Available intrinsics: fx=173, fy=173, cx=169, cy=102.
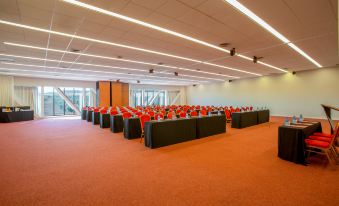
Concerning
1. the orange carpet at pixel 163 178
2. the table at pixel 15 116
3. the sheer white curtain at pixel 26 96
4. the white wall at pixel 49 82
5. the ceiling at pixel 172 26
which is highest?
the ceiling at pixel 172 26

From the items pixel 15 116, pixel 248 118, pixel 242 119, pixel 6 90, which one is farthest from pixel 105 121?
pixel 6 90

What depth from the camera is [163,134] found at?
5582mm

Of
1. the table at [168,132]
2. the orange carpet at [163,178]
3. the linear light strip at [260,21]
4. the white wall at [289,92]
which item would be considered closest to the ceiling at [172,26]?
the linear light strip at [260,21]

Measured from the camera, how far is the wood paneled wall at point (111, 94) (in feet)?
58.7

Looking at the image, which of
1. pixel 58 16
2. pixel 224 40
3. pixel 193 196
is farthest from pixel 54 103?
pixel 193 196

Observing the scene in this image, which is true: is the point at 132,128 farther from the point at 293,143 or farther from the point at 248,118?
the point at 248,118

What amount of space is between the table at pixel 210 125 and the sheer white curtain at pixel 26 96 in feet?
56.6

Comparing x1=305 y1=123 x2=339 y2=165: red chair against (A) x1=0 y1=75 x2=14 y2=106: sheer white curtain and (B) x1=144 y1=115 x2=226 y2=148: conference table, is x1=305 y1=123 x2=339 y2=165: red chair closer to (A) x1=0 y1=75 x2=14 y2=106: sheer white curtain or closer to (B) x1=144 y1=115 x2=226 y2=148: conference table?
(B) x1=144 y1=115 x2=226 y2=148: conference table

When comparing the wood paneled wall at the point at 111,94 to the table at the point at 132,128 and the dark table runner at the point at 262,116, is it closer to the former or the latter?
the table at the point at 132,128

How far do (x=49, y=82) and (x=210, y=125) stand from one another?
643 inches

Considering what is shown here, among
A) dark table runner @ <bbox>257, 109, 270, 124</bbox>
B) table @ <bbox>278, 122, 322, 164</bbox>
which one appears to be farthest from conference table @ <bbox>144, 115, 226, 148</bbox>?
dark table runner @ <bbox>257, 109, 270, 124</bbox>

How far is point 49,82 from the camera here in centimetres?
1645

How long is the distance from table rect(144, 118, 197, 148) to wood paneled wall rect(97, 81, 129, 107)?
1381cm

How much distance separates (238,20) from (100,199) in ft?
16.8
